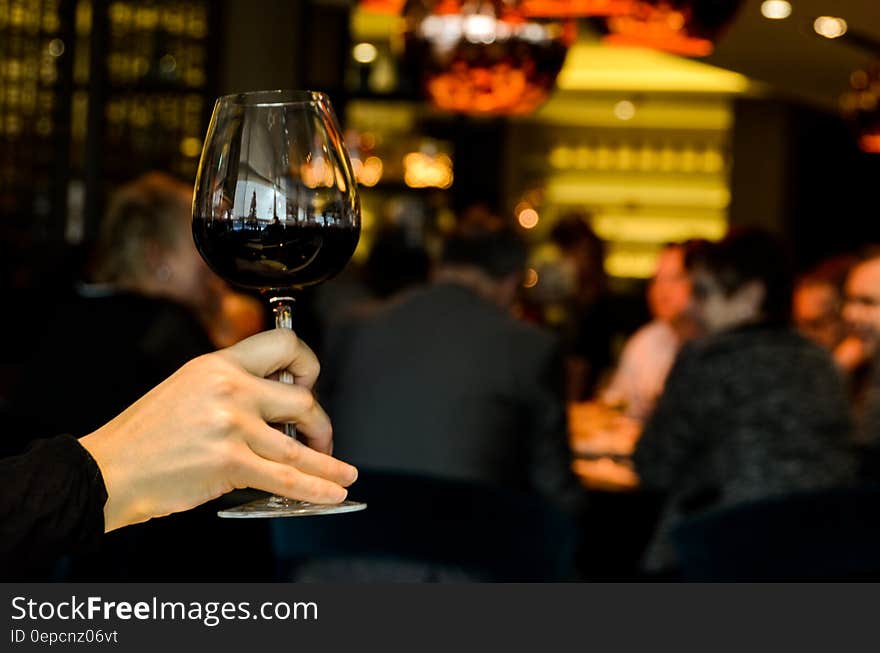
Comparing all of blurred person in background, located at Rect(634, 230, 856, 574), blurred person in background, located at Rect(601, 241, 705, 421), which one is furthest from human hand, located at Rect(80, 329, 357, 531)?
blurred person in background, located at Rect(601, 241, 705, 421)

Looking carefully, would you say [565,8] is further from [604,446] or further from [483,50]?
[604,446]

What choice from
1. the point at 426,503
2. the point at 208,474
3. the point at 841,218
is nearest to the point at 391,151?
the point at 841,218

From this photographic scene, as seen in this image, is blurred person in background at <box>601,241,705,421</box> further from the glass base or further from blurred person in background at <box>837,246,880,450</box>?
the glass base

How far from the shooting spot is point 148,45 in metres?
6.21

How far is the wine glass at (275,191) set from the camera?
891 mm

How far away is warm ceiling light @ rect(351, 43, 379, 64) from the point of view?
902 cm

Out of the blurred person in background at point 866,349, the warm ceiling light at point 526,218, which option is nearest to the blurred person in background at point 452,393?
the blurred person in background at point 866,349

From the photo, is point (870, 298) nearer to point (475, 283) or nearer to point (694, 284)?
point (694, 284)

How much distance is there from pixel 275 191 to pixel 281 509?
201mm

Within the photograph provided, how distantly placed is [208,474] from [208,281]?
240 cm

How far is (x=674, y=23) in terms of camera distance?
9.93 feet

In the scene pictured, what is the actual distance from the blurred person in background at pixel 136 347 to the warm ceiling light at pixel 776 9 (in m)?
4.15

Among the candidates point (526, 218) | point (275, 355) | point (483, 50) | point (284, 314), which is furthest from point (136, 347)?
point (526, 218)

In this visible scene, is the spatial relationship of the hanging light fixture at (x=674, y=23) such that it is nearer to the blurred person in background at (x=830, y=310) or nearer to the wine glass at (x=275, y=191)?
the blurred person in background at (x=830, y=310)
